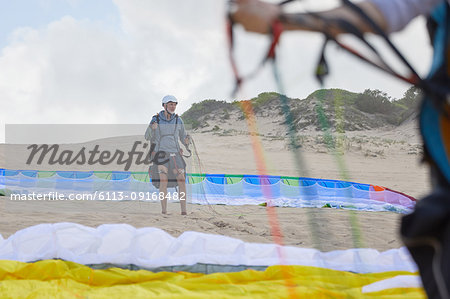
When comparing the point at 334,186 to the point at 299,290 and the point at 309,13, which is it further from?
the point at 309,13

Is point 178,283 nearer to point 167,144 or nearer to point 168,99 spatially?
point 167,144

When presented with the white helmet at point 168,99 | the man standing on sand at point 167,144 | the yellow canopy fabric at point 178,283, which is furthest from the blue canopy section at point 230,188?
the yellow canopy fabric at point 178,283

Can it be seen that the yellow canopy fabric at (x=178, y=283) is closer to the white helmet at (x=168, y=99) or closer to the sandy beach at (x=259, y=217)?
the sandy beach at (x=259, y=217)

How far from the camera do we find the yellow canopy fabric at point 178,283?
181 centimetres

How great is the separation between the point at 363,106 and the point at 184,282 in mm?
18652

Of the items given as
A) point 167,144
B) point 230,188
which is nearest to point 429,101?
point 167,144

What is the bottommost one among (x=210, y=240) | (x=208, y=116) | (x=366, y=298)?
(x=366, y=298)

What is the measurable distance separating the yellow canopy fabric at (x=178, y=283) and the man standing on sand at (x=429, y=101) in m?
1.24

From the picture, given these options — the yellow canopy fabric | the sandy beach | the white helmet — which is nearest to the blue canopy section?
the sandy beach

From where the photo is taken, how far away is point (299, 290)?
184 cm

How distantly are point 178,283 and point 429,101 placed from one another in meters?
1.57

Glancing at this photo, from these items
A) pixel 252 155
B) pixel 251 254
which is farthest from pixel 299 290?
pixel 252 155

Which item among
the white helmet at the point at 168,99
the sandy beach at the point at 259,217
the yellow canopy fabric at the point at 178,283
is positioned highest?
the white helmet at the point at 168,99

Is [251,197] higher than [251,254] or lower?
higher
